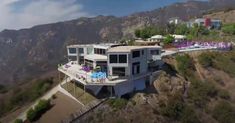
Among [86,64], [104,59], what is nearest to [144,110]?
[104,59]

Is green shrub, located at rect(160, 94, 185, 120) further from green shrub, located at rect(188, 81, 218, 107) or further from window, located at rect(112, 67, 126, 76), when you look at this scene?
window, located at rect(112, 67, 126, 76)

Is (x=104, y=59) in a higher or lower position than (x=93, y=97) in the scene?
higher

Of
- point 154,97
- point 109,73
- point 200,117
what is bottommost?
point 200,117

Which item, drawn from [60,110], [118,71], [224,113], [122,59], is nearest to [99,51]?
[118,71]

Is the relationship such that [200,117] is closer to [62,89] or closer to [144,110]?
[144,110]

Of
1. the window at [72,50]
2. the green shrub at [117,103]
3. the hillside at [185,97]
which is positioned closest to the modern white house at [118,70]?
the green shrub at [117,103]

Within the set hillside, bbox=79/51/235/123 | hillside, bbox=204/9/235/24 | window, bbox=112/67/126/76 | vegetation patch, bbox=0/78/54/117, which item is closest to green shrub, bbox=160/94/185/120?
hillside, bbox=79/51/235/123
